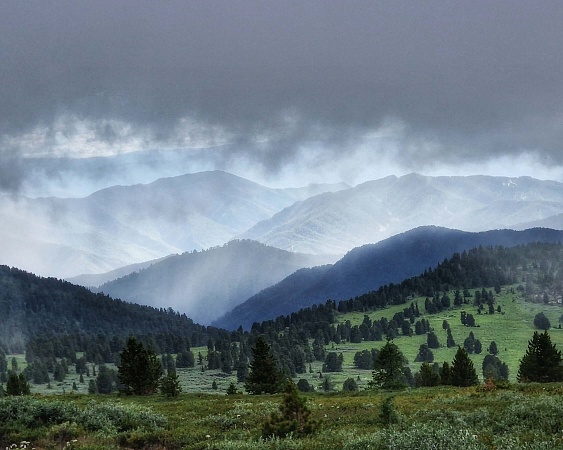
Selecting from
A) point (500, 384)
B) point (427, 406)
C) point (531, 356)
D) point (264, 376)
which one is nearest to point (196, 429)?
point (427, 406)

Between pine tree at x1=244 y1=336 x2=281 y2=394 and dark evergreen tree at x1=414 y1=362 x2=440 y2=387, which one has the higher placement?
pine tree at x1=244 y1=336 x2=281 y2=394

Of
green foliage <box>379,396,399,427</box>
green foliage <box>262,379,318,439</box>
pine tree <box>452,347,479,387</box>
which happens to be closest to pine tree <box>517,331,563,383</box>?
pine tree <box>452,347,479,387</box>

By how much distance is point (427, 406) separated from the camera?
33.8 meters

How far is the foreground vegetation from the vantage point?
1967 centimetres

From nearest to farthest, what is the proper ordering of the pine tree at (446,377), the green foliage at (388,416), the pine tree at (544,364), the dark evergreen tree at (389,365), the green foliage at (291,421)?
the green foliage at (291,421) < the green foliage at (388,416) < the dark evergreen tree at (389,365) < the pine tree at (544,364) < the pine tree at (446,377)

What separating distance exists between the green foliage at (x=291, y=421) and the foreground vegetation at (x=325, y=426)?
60 cm

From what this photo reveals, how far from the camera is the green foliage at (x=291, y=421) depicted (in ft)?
83.6

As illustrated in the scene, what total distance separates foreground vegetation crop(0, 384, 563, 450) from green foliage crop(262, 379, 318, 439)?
60 cm

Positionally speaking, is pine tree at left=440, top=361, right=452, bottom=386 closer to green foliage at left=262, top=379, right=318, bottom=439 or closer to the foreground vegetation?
the foreground vegetation

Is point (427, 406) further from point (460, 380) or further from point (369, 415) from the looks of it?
point (460, 380)

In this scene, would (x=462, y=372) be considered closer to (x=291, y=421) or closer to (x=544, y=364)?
(x=544, y=364)

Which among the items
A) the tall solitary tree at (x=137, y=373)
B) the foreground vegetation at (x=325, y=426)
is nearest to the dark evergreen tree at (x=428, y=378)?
the tall solitary tree at (x=137, y=373)

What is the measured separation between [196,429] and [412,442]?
15.0 meters

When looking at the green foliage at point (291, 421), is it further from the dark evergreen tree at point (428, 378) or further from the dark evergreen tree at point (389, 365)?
the dark evergreen tree at point (428, 378)
